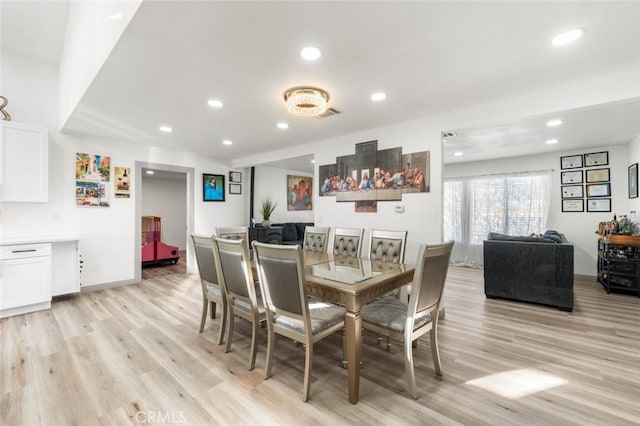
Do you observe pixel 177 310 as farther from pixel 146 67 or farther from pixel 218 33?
pixel 218 33

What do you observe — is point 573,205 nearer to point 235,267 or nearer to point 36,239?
point 235,267

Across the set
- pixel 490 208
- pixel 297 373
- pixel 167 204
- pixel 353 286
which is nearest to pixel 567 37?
pixel 353 286

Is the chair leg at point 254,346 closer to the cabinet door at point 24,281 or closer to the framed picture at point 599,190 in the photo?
the cabinet door at point 24,281

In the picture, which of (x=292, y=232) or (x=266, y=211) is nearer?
(x=266, y=211)

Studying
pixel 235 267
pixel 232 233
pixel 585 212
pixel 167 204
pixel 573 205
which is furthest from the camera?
pixel 167 204

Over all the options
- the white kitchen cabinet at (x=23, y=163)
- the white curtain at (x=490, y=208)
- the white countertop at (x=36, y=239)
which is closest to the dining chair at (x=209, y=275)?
the white countertop at (x=36, y=239)

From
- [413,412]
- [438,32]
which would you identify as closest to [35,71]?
[438,32]

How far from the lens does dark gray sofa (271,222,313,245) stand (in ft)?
22.5

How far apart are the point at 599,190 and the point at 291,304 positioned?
248 inches

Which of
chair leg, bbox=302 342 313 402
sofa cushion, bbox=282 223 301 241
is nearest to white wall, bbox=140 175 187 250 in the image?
sofa cushion, bbox=282 223 301 241

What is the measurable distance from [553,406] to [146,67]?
3834 mm

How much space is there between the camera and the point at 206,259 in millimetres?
2729

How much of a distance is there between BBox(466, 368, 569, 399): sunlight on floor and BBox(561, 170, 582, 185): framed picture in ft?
16.0

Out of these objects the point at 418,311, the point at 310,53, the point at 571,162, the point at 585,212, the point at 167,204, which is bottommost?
the point at 418,311
